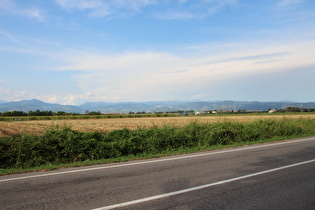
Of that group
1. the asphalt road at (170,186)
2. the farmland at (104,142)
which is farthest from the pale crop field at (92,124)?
the asphalt road at (170,186)

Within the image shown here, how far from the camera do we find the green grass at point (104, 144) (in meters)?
8.52

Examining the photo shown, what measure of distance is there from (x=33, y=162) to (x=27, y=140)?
101cm

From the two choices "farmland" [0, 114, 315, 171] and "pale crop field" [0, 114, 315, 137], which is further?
→ "pale crop field" [0, 114, 315, 137]

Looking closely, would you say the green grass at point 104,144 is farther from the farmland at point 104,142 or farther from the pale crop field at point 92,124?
the pale crop field at point 92,124

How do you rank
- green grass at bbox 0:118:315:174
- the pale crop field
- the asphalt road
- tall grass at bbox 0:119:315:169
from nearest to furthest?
the asphalt road → green grass at bbox 0:118:315:174 → tall grass at bbox 0:119:315:169 → the pale crop field

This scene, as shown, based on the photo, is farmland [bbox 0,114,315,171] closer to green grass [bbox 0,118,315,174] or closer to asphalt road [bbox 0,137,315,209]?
green grass [bbox 0,118,315,174]

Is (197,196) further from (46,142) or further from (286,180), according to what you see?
(46,142)

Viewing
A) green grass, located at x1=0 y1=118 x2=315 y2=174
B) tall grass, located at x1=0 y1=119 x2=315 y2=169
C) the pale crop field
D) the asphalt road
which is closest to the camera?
the asphalt road

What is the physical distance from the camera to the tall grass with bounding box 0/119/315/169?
866 cm

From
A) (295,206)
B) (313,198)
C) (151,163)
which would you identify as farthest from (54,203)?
(313,198)

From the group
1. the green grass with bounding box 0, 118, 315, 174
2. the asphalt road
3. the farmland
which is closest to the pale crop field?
the farmland

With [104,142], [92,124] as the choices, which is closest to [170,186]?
[104,142]

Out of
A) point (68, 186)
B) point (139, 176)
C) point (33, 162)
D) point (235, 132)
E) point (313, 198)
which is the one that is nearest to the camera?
point (313, 198)

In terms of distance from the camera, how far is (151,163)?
7941 mm
